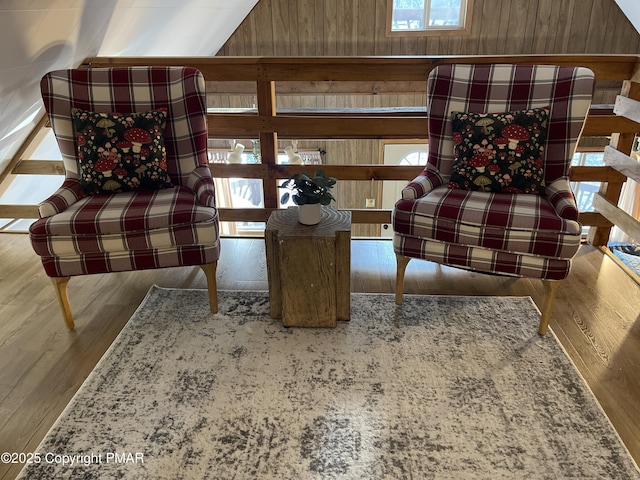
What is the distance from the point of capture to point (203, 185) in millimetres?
2125

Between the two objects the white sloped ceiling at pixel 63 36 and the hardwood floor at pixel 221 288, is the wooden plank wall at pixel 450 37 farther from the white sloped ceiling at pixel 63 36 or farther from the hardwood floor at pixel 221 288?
the hardwood floor at pixel 221 288

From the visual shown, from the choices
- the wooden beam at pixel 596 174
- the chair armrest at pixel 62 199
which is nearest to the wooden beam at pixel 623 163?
the wooden beam at pixel 596 174

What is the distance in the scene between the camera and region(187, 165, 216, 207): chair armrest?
2041 mm

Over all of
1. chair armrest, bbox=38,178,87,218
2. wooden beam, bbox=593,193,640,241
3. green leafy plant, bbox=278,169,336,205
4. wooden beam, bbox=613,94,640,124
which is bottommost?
wooden beam, bbox=593,193,640,241

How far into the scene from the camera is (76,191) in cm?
211

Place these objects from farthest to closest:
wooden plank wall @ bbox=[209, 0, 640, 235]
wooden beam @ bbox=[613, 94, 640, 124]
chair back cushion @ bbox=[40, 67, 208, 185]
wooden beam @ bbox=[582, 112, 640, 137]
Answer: wooden plank wall @ bbox=[209, 0, 640, 235] < wooden beam @ bbox=[582, 112, 640, 137] < wooden beam @ bbox=[613, 94, 640, 124] < chair back cushion @ bbox=[40, 67, 208, 185]

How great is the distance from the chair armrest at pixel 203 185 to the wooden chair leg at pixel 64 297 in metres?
A: 0.62

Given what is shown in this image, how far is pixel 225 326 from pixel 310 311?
1.18ft

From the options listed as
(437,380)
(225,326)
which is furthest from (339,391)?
(225,326)

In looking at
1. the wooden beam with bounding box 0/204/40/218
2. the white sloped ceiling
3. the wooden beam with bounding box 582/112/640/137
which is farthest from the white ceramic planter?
the wooden beam with bounding box 0/204/40/218

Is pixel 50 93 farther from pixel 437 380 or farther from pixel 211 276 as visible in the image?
pixel 437 380

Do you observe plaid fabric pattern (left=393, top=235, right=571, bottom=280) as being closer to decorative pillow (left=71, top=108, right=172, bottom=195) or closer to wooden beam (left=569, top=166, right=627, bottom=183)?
wooden beam (left=569, top=166, right=627, bottom=183)

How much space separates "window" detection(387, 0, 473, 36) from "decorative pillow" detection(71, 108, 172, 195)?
3.90m

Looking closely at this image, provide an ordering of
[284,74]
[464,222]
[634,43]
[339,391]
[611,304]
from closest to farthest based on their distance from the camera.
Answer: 1. [339,391]
2. [464,222]
3. [611,304]
4. [284,74]
5. [634,43]
